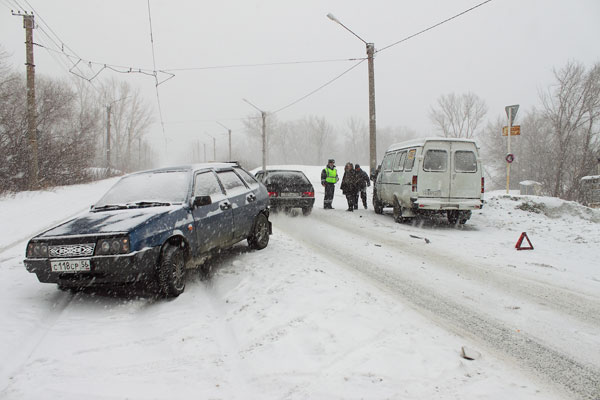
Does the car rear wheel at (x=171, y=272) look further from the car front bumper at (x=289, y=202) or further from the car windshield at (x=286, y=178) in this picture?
the car windshield at (x=286, y=178)

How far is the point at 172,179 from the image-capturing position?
545 cm

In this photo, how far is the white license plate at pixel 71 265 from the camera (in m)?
3.97

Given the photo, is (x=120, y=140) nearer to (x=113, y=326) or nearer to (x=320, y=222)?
(x=320, y=222)

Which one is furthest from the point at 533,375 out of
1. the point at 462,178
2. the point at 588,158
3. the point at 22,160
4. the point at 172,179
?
the point at 588,158

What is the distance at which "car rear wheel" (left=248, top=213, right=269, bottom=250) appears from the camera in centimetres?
667

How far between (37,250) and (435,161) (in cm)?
868

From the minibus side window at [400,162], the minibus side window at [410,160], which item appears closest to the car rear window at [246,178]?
the minibus side window at [410,160]

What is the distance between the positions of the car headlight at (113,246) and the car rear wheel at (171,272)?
18.5 inches

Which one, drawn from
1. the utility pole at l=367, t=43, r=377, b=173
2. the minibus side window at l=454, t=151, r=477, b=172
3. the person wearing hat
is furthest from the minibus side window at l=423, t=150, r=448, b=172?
the utility pole at l=367, t=43, r=377, b=173

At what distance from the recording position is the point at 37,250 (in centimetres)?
413

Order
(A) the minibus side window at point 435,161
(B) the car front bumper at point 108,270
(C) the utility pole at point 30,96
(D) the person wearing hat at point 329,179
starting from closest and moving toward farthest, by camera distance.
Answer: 1. (B) the car front bumper at point 108,270
2. (A) the minibus side window at point 435,161
3. (D) the person wearing hat at point 329,179
4. (C) the utility pole at point 30,96

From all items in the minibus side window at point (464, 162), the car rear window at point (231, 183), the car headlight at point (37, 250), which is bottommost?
the car headlight at point (37, 250)

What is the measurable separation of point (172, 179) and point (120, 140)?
72067 mm

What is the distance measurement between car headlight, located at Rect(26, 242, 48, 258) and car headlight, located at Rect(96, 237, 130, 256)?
0.66 metres
